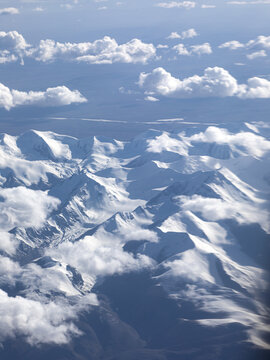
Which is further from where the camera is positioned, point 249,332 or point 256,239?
point 256,239

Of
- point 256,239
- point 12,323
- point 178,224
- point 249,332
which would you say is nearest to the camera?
point 249,332

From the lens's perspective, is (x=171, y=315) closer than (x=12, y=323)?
No

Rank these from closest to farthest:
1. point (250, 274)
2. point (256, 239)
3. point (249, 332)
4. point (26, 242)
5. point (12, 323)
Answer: point (249, 332)
point (12, 323)
point (250, 274)
point (256, 239)
point (26, 242)

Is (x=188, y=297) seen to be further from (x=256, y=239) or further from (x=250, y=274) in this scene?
(x=256, y=239)

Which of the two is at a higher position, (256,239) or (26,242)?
(256,239)

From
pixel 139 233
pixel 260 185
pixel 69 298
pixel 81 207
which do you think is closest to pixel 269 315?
pixel 69 298

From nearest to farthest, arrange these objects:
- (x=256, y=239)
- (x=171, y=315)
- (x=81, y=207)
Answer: (x=171, y=315), (x=256, y=239), (x=81, y=207)

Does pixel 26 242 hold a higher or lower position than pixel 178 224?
lower

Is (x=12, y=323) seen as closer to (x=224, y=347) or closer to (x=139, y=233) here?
(x=224, y=347)

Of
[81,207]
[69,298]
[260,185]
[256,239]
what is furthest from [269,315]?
[81,207]
